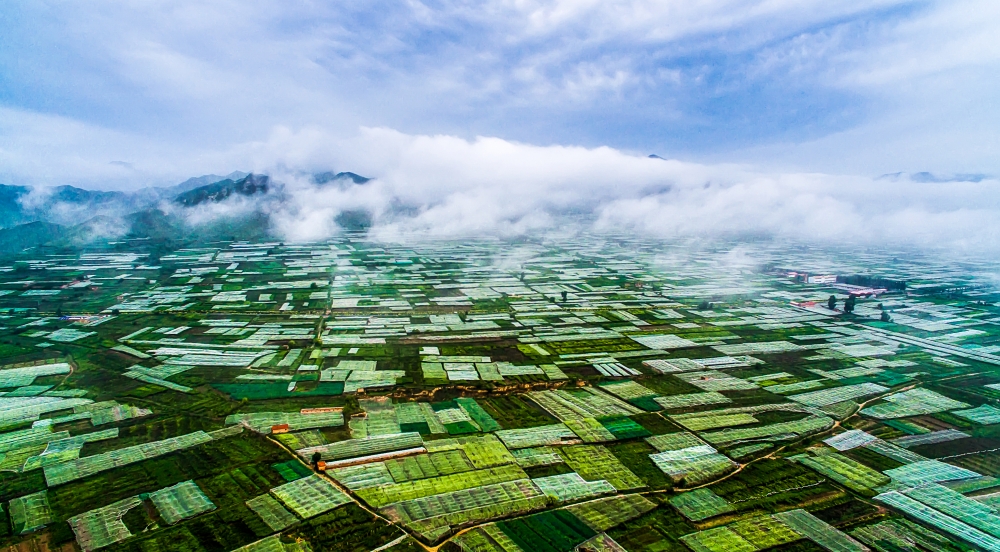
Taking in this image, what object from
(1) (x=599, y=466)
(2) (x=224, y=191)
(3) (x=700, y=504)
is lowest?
(1) (x=599, y=466)

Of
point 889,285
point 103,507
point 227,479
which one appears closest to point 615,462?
point 227,479

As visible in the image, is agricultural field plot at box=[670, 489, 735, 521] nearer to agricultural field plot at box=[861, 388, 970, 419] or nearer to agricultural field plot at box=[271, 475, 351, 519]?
agricultural field plot at box=[271, 475, 351, 519]

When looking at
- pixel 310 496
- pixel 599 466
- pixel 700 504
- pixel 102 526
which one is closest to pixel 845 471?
pixel 700 504

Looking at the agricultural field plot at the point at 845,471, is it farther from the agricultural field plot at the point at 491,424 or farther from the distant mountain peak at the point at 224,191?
the distant mountain peak at the point at 224,191

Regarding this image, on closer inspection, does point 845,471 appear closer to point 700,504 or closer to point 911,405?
point 700,504

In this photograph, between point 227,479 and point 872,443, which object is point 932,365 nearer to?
point 872,443

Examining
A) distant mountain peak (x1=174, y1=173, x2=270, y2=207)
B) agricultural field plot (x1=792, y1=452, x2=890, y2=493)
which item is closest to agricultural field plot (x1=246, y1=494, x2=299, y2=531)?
agricultural field plot (x1=792, y1=452, x2=890, y2=493)
